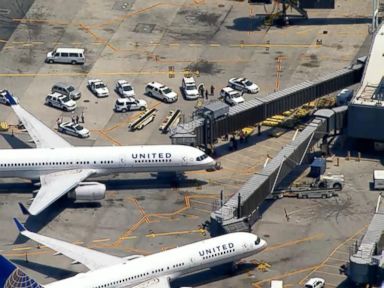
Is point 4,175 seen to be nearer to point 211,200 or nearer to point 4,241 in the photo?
point 4,241

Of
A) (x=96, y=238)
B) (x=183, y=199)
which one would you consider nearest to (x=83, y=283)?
(x=96, y=238)

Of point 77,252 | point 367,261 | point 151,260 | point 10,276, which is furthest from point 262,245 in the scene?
point 10,276

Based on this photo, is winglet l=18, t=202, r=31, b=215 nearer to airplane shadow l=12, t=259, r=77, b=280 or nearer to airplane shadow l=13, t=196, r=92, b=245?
airplane shadow l=13, t=196, r=92, b=245

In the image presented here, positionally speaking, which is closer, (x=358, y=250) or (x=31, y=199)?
Result: (x=358, y=250)

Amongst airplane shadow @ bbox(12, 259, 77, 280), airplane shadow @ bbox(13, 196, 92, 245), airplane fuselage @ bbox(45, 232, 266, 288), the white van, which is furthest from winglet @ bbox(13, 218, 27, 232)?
the white van

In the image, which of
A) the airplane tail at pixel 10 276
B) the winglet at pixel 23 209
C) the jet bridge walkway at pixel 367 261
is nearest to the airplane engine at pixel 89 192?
the winglet at pixel 23 209

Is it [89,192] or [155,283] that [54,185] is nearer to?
[89,192]
